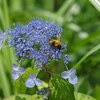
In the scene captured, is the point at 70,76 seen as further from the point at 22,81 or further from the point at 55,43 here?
the point at 22,81

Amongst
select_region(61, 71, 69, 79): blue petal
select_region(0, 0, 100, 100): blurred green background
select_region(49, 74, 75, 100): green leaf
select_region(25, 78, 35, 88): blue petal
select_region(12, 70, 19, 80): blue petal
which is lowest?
select_region(49, 74, 75, 100): green leaf

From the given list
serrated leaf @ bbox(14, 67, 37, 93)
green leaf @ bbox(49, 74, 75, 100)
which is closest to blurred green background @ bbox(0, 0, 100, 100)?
serrated leaf @ bbox(14, 67, 37, 93)

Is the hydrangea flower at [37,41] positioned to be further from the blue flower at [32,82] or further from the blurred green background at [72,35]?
the blurred green background at [72,35]

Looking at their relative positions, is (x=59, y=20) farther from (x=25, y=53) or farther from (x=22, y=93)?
(x=25, y=53)

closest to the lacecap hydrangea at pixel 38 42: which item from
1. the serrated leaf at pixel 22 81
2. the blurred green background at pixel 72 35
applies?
the serrated leaf at pixel 22 81

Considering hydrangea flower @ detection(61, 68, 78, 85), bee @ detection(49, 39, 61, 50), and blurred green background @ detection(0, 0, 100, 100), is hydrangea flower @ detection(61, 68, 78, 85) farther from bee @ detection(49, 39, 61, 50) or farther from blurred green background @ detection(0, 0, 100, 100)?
blurred green background @ detection(0, 0, 100, 100)
